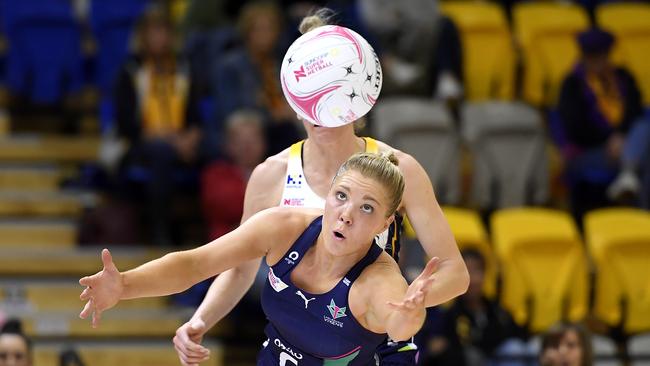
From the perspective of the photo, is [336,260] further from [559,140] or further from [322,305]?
[559,140]

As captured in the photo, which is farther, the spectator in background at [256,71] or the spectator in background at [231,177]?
the spectator in background at [256,71]

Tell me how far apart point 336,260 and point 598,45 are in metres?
5.76

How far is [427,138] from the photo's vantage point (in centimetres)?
948

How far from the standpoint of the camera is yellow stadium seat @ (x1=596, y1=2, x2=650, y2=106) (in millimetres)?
10930

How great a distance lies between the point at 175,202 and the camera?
9703 mm

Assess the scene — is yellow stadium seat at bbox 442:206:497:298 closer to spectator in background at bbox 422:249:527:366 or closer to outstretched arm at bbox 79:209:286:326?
spectator in background at bbox 422:249:527:366

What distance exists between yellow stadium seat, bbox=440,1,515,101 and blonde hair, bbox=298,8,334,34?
5347 mm

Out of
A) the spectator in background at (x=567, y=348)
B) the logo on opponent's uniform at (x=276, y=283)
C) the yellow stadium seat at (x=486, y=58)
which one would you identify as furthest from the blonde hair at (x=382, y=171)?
the yellow stadium seat at (x=486, y=58)

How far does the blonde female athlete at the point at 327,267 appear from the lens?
4418 mm

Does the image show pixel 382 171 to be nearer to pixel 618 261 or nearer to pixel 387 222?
pixel 387 222

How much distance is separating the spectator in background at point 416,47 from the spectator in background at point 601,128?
851mm

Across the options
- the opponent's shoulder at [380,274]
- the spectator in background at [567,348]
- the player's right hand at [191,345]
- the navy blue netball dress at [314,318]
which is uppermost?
the opponent's shoulder at [380,274]

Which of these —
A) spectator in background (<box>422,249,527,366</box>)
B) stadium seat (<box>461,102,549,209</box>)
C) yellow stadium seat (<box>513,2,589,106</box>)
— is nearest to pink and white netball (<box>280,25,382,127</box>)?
spectator in background (<box>422,249,527,366</box>)

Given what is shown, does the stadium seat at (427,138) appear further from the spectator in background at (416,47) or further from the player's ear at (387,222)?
the player's ear at (387,222)
